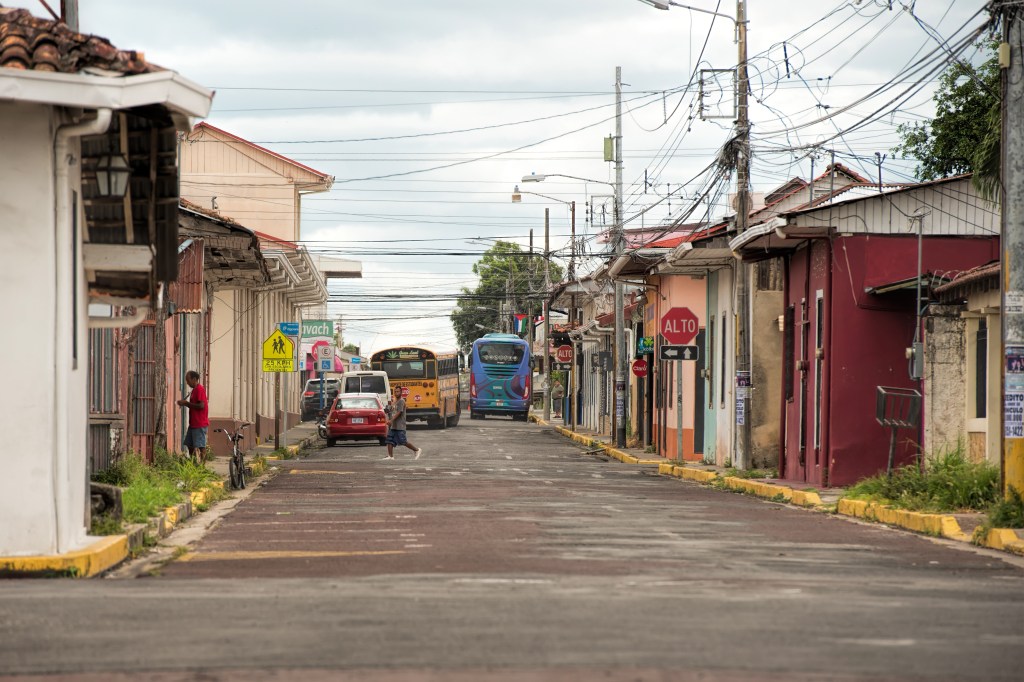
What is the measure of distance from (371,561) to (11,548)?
2799 mm

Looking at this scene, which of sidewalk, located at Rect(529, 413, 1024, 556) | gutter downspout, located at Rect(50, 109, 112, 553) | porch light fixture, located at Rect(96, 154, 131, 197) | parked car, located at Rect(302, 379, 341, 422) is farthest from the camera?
parked car, located at Rect(302, 379, 341, 422)

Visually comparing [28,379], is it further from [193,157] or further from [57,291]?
[193,157]

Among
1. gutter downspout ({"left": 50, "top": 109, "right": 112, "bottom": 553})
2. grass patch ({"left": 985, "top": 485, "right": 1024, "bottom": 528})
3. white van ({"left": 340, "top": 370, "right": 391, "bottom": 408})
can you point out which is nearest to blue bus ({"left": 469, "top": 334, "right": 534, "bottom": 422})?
white van ({"left": 340, "top": 370, "right": 391, "bottom": 408})

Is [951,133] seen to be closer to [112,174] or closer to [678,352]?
[678,352]

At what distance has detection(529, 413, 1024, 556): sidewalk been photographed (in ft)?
48.6

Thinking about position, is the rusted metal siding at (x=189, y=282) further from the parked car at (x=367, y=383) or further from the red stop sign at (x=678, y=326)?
the parked car at (x=367, y=383)

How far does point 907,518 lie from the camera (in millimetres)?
17078

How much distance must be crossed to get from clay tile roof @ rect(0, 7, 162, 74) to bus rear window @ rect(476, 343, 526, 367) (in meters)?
63.4

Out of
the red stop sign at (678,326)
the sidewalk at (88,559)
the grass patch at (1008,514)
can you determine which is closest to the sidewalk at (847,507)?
the grass patch at (1008,514)

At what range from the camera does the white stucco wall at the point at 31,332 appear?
1123 centimetres

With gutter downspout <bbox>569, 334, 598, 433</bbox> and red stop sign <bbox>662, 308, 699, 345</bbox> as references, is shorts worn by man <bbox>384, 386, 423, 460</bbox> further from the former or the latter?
gutter downspout <bbox>569, 334, 598, 433</bbox>

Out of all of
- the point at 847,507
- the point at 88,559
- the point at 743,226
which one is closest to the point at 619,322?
the point at 743,226

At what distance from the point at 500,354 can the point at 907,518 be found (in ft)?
191

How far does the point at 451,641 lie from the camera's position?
25.3ft
